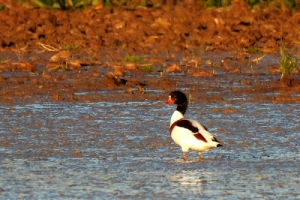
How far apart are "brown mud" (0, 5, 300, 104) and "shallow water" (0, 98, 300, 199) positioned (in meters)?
1.09

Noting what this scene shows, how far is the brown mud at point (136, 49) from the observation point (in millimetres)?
14205

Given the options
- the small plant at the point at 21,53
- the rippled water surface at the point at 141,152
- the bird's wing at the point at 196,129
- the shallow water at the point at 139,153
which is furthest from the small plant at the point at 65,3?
the bird's wing at the point at 196,129

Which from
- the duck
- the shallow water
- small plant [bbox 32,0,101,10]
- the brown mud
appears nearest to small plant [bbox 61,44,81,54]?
the brown mud

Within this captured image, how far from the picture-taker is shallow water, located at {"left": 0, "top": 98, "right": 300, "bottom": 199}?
24.8ft

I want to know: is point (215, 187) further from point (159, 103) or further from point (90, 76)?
point (90, 76)

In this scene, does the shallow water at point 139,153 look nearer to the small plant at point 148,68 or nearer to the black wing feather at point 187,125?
the black wing feather at point 187,125

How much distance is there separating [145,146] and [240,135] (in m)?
1.23

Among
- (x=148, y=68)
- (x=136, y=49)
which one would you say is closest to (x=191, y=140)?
(x=148, y=68)

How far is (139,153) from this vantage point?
30.4 feet

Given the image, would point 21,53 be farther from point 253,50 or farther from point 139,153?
point 139,153

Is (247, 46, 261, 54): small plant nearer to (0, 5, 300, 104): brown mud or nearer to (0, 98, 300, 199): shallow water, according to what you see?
(0, 5, 300, 104): brown mud

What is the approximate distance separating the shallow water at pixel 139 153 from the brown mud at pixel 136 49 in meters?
1.09

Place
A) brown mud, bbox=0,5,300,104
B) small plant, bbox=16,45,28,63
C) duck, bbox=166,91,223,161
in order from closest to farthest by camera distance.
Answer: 1. duck, bbox=166,91,223,161
2. brown mud, bbox=0,5,300,104
3. small plant, bbox=16,45,28,63

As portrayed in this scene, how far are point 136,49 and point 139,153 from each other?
1002 centimetres
